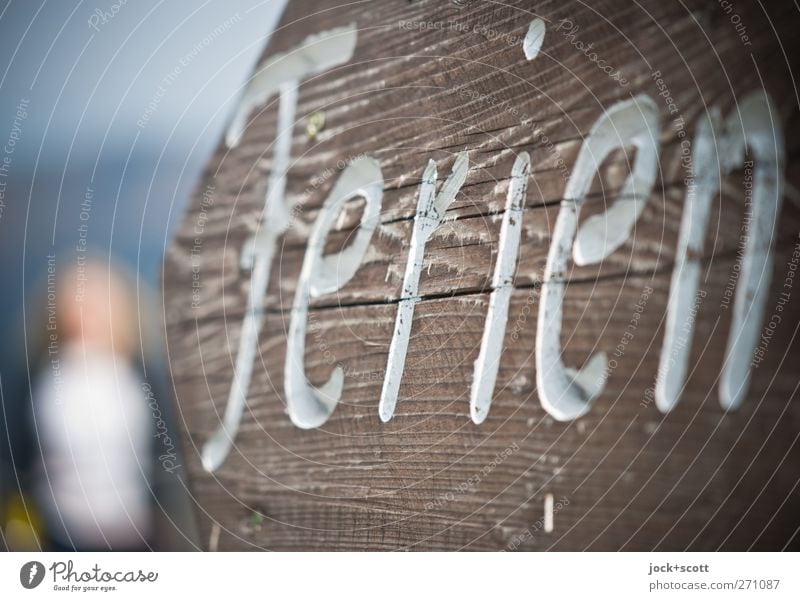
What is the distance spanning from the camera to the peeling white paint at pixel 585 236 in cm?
61

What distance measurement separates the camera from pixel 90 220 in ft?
2.06

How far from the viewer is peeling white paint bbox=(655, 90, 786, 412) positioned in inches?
24.1

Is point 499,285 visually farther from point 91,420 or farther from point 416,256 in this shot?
point 91,420

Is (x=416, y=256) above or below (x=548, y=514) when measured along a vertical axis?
above

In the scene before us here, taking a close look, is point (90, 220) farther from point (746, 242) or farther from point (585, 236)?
point (746, 242)

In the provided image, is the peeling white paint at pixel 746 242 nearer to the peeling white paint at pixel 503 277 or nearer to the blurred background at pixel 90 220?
the peeling white paint at pixel 503 277

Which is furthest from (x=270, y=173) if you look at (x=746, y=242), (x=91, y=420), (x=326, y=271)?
(x=746, y=242)

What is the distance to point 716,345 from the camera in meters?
0.62

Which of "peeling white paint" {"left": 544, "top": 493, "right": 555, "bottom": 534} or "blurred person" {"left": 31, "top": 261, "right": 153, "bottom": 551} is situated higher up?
"blurred person" {"left": 31, "top": 261, "right": 153, "bottom": 551}

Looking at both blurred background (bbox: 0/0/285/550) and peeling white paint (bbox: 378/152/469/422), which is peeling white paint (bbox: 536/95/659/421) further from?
blurred background (bbox: 0/0/285/550)

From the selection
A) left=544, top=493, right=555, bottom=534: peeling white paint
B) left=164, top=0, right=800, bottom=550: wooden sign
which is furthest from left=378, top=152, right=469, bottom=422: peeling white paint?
left=544, top=493, right=555, bottom=534: peeling white paint

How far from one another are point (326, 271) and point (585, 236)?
18 cm

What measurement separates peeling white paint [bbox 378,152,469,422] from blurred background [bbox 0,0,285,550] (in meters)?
0.15
